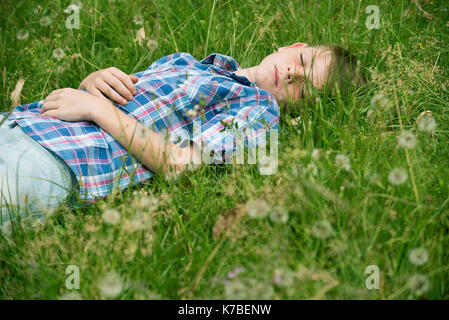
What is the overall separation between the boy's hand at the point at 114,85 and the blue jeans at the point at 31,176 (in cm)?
34

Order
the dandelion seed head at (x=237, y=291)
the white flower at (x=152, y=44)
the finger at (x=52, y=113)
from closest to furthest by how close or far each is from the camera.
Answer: the dandelion seed head at (x=237, y=291), the finger at (x=52, y=113), the white flower at (x=152, y=44)

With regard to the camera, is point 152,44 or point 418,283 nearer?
point 418,283

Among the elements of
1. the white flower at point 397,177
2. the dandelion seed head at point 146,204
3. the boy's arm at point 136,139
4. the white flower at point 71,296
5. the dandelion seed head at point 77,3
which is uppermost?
the dandelion seed head at point 77,3

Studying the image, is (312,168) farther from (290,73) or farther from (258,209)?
(290,73)

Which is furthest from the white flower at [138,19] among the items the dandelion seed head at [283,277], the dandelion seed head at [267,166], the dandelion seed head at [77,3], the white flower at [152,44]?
the dandelion seed head at [283,277]

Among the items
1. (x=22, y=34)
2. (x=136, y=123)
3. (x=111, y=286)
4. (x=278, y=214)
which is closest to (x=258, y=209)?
(x=278, y=214)

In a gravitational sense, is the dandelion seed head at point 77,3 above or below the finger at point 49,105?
above

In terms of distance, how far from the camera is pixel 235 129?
174 centimetres

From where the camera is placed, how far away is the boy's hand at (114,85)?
70.8 inches

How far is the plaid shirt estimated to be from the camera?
5.28ft

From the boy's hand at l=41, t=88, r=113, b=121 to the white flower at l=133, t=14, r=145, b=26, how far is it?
910mm

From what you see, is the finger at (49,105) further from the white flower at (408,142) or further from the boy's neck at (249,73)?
the white flower at (408,142)

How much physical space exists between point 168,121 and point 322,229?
0.85 m
